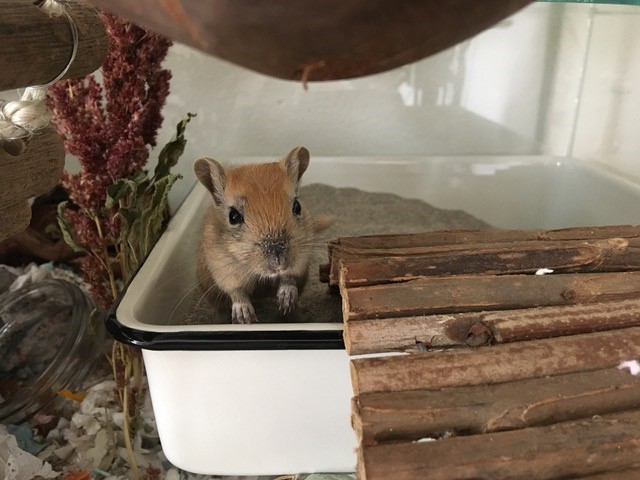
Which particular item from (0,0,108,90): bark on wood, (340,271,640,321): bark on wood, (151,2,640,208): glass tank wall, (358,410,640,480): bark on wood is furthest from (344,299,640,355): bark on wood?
(151,2,640,208): glass tank wall

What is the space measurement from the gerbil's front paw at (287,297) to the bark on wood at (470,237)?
179mm

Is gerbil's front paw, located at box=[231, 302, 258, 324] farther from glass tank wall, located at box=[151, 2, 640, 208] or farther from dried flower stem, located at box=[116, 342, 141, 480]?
glass tank wall, located at box=[151, 2, 640, 208]

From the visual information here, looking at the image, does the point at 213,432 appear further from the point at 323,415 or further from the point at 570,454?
the point at 570,454

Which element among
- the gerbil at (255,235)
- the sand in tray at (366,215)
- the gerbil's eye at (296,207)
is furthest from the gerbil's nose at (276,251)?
the sand in tray at (366,215)

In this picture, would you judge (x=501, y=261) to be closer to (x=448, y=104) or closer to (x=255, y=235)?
(x=255, y=235)

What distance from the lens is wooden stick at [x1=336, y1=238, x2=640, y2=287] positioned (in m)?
0.87

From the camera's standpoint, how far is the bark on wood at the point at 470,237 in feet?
3.26

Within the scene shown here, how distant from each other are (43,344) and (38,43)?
1032mm

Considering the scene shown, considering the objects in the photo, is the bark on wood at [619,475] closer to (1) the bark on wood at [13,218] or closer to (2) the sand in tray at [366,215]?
(2) the sand in tray at [366,215]

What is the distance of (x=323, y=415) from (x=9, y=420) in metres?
0.76

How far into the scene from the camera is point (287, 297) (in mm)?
1149

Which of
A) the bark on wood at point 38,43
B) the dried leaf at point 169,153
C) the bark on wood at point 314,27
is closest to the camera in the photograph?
the bark on wood at point 314,27

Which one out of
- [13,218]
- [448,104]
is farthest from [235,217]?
[448,104]

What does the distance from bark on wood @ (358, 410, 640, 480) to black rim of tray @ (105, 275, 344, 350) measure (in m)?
0.32
